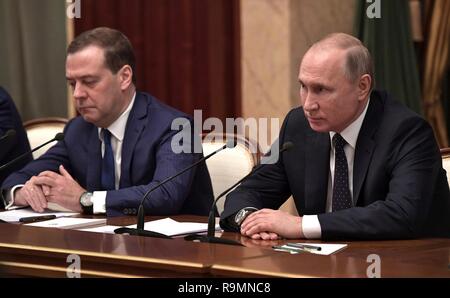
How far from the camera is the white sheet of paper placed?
3.34 m

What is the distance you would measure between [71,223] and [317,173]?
991 mm

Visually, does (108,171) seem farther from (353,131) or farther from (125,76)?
(353,131)

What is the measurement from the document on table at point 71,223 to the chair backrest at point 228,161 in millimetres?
850

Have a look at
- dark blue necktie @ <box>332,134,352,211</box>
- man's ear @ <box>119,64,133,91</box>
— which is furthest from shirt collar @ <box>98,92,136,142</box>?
dark blue necktie @ <box>332,134,352,211</box>

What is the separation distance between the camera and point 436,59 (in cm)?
612

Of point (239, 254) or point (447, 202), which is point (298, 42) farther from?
point (239, 254)

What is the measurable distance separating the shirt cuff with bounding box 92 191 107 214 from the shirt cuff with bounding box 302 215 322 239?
1.13m

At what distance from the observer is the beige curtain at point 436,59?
6098 millimetres

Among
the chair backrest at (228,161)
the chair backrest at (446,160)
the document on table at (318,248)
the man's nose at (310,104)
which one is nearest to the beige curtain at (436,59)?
the chair backrest at (228,161)

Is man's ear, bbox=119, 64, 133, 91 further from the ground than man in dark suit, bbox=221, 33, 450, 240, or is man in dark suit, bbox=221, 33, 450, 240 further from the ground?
man's ear, bbox=119, 64, 133, 91

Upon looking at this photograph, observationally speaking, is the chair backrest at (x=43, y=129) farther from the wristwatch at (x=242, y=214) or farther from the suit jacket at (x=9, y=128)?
the wristwatch at (x=242, y=214)

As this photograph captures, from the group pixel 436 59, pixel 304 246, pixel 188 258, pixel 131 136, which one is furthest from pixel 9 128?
pixel 436 59

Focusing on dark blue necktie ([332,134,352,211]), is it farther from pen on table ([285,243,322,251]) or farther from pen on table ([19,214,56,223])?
pen on table ([19,214,56,223])

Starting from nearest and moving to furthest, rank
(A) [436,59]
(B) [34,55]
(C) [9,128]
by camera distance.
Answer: (C) [9,128] < (A) [436,59] < (B) [34,55]
